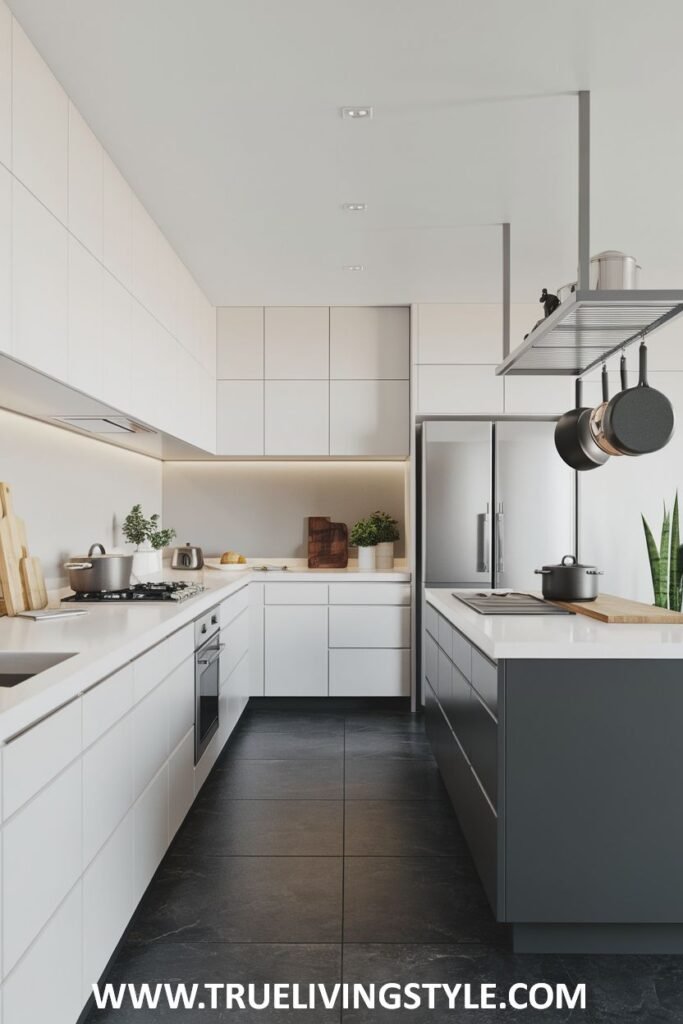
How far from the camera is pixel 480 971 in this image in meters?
2.20

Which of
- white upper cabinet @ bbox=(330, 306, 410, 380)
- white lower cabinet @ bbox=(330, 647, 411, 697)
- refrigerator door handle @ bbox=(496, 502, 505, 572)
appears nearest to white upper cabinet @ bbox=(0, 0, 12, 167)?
white upper cabinet @ bbox=(330, 306, 410, 380)

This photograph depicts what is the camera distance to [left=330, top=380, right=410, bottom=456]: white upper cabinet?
5.41 metres

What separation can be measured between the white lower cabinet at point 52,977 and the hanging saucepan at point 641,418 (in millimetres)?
2110

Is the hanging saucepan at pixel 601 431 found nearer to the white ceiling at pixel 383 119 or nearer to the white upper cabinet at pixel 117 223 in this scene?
the white ceiling at pixel 383 119

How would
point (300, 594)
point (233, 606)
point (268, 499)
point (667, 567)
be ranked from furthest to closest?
point (268, 499) < point (300, 594) < point (667, 567) < point (233, 606)

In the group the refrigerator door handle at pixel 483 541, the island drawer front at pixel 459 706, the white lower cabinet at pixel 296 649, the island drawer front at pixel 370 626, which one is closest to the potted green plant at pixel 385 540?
the island drawer front at pixel 370 626

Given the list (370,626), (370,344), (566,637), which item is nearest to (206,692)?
(566,637)

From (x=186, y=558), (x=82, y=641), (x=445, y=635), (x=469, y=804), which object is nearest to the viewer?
(x=82, y=641)

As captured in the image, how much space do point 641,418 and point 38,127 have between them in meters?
2.09

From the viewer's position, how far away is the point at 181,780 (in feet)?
9.93

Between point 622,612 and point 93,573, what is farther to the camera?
point 93,573

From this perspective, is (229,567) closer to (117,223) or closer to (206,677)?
(206,677)

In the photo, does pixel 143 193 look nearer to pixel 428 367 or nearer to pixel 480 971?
pixel 428 367

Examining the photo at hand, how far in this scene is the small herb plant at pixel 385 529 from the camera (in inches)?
218
